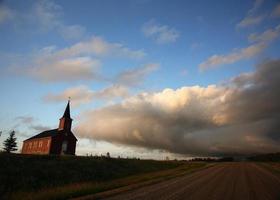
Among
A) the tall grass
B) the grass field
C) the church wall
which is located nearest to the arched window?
the church wall

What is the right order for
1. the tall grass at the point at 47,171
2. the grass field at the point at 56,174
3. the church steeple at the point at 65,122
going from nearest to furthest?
the grass field at the point at 56,174 < the tall grass at the point at 47,171 < the church steeple at the point at 65,122

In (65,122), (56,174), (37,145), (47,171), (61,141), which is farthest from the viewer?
(37,145)

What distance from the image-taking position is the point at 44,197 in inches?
604

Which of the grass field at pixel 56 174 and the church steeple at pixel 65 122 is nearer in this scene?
the grass field at pixel 56 174

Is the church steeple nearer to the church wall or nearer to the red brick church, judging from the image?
the red brick church

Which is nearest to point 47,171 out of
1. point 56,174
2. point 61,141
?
point 56,174

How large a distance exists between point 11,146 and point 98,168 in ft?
214

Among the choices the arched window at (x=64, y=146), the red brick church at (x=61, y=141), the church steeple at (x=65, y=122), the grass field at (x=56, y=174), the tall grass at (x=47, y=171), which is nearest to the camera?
the grass field at (x=56, y=174)

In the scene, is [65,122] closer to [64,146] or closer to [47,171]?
[64,146]

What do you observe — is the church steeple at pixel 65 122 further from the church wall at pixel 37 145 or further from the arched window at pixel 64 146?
the church wall at pixel 37 145

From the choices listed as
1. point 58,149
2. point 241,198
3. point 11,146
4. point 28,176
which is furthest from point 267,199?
point 11,146

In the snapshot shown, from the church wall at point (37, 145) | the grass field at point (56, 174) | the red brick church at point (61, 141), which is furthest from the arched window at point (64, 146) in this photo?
the grass field at point (56, 174)

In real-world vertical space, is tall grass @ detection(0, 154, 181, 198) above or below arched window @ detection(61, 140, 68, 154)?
below

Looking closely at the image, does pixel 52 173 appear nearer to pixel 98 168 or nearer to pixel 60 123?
pixel 98 168
